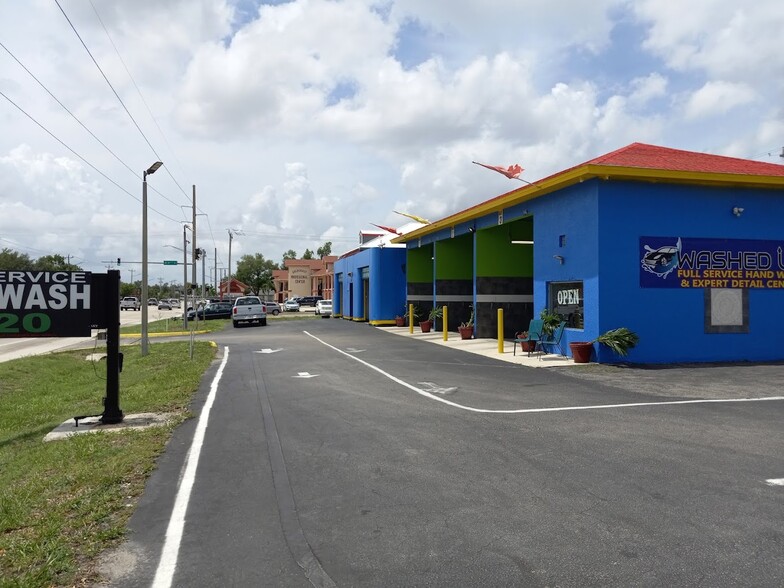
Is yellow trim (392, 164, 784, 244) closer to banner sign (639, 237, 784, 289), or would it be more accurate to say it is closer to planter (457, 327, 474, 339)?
banner sign (639, 237, 784, 289)

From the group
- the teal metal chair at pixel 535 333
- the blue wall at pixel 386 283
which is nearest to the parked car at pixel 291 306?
the blue wall at pixel 386 283

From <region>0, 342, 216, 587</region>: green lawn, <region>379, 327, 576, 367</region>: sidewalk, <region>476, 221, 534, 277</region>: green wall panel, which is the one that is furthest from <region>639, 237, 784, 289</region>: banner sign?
<region>0, 342, 216, 587</region>: green lawn

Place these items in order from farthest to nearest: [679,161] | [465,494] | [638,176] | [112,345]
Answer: [679,161] → [638,176] → [112,345] → [465,494]

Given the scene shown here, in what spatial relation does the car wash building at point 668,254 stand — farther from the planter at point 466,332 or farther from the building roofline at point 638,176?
the planter at point 466,332

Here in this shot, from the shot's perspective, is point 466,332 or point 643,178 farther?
point 466,332

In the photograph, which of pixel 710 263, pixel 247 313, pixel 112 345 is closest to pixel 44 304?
pixel 112 345

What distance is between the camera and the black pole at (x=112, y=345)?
970cm

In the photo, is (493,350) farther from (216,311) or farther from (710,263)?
(216,311)

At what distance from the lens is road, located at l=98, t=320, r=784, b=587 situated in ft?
14.1

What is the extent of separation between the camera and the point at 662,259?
58.2 feet

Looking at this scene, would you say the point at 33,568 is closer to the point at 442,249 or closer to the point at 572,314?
A: the point at 572,314

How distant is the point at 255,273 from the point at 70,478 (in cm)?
12789

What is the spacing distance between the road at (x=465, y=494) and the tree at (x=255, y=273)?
12260 cm

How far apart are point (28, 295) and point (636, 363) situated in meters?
14.6
